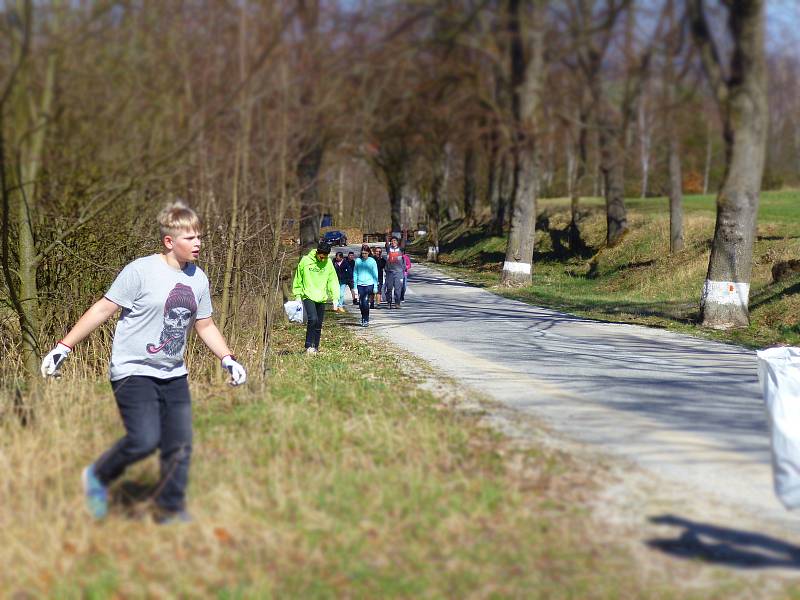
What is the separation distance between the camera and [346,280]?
88.8 feet

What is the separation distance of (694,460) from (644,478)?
76 cm

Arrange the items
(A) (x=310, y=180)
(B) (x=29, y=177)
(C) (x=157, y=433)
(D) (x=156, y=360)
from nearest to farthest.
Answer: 1. (C) (x=157, y=433)
2. (D) (x=156, y=360)
3. (B) (x=29, y=177)
4. (A) (x=310, y=180)

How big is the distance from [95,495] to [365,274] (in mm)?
15745

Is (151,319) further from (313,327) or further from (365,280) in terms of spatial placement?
(365,280)

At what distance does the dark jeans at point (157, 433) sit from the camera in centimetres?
534

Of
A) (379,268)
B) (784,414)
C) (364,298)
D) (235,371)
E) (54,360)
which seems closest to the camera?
(784,414)

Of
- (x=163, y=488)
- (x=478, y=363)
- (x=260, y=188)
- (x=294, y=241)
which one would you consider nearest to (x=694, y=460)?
(x=163, y=488)

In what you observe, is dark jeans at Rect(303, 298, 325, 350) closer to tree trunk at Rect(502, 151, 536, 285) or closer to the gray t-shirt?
the gray t-shirt

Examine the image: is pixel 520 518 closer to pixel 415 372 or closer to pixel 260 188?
pixel 260 188

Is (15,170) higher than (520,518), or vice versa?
(15,170)

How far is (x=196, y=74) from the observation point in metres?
7.21

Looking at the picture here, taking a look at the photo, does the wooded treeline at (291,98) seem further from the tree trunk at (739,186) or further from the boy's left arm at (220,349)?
the tree trunk at (739,186)

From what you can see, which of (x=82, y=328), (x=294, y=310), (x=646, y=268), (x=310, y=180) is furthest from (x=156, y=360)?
(x=646, y=268)

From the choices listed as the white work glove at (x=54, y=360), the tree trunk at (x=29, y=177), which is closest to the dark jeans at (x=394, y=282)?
the tree trunk at (x=29, y=177)
